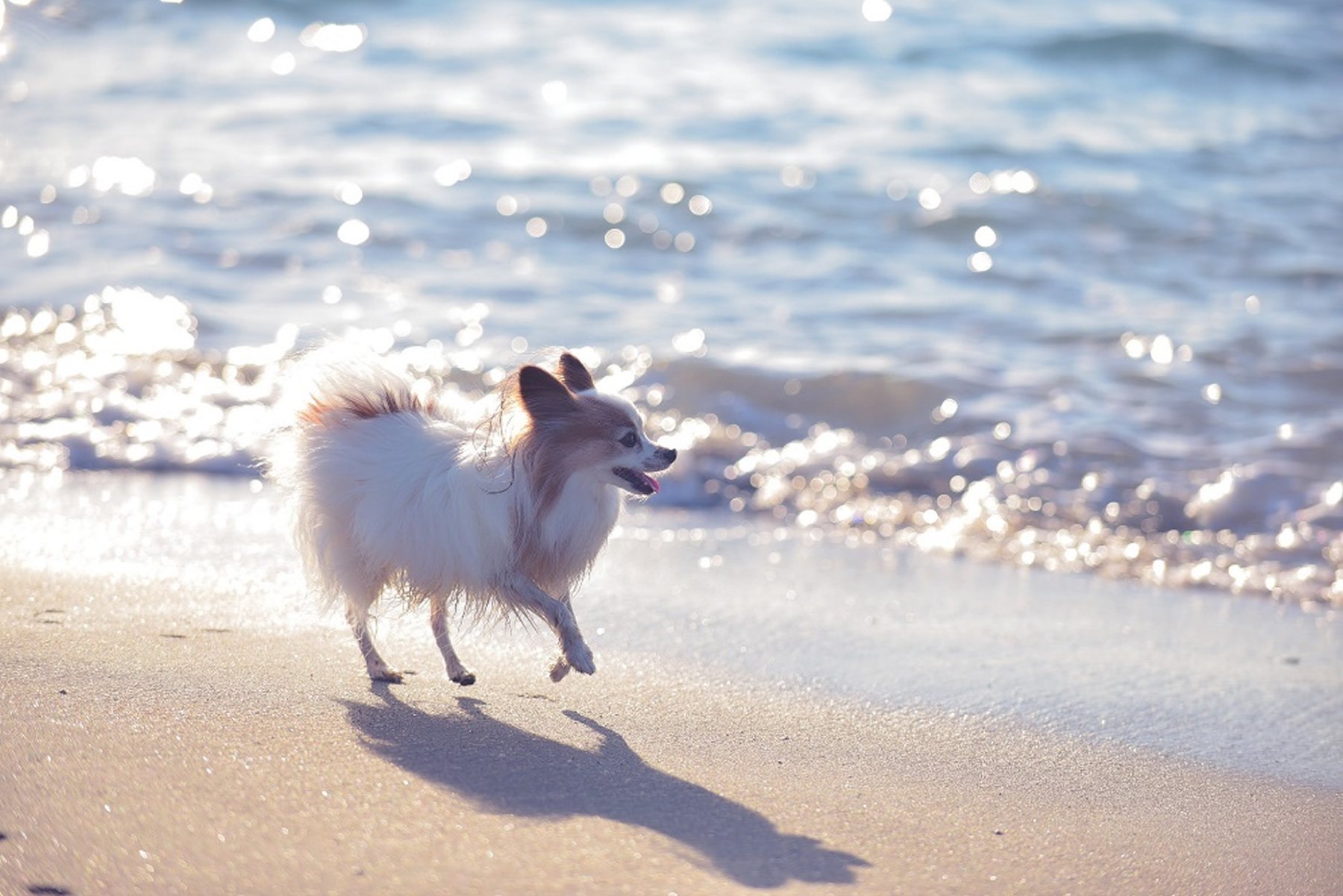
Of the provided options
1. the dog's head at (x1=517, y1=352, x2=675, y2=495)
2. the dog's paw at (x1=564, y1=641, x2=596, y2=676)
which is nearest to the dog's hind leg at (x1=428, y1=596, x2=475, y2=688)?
the dog's paw at (x1=564, y1=641, x2=596, y2=676)

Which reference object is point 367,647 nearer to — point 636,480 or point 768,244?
point 636,480

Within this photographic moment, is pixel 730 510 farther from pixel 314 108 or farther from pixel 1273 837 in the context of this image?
pixel 314 108

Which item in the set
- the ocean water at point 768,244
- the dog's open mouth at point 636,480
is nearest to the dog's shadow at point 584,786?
the dog's open mouth at point 636,480

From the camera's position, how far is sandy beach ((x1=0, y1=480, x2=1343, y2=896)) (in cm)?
289

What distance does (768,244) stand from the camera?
434 inches

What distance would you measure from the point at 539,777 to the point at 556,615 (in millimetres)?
594

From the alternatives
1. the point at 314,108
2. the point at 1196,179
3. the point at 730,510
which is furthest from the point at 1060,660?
the point at 314,108

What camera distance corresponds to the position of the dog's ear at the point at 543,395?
12.6ft

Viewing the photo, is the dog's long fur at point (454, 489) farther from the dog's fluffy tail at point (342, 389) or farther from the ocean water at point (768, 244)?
the ocean water at point (768, 244)

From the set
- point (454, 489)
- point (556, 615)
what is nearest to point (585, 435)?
point (454, 489)

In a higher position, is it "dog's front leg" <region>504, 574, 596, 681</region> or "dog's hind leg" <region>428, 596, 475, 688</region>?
"dog's front leg" <region>504, 574, 596, 681</region>

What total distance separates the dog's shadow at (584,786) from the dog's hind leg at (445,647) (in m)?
0.19

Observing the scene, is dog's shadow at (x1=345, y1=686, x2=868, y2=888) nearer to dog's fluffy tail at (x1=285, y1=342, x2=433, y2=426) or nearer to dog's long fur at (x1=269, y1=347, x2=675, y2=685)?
dog's long fur at (x1=269, y1=347, x2=675, y2=685)

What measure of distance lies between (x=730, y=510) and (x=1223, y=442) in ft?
8.97
